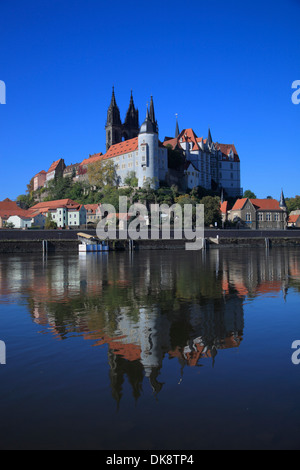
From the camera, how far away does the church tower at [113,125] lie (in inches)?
4897

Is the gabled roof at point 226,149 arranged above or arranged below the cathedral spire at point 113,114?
below

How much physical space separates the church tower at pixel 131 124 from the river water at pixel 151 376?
115m

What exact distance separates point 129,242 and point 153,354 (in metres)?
57.9

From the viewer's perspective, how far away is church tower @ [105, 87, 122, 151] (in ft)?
408

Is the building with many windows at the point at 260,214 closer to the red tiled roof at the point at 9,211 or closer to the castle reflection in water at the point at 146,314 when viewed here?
the red tiled roof at the point at 9,211

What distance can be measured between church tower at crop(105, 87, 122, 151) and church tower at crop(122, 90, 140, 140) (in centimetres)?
202

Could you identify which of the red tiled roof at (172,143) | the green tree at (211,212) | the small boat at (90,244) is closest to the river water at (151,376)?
the small boat at (90,244)

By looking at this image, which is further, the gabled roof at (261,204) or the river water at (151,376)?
the gabled roof at (261,204)

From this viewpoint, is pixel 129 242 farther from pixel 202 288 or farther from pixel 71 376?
pixel 71 376

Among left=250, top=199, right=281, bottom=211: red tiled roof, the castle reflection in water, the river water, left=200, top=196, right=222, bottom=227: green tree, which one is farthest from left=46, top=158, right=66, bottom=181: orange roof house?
the river water

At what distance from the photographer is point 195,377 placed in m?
8.02

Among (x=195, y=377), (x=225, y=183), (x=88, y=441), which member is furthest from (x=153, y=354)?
(x=225, y=183)

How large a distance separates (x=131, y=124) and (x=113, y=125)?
5.99 metres

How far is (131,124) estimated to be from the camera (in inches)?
5025
